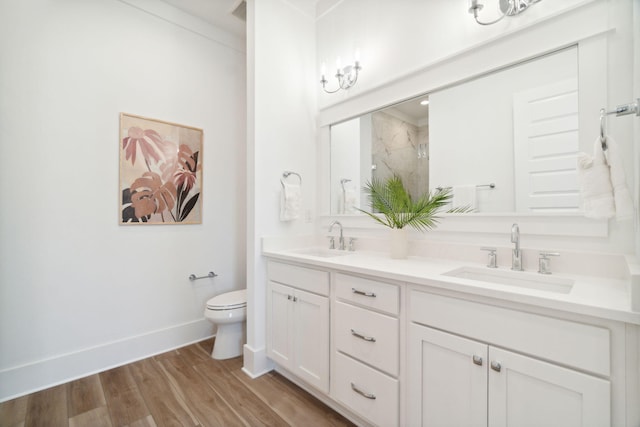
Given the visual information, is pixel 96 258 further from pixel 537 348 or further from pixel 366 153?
pixel 537 348

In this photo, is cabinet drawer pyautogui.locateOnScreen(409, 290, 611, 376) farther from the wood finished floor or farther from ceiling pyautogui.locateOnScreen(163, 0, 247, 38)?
ceiling pyautogui.locateOnScreen(163, 0, 247, 38)

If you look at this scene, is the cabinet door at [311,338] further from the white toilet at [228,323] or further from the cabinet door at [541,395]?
the cabinet door at [541,395]

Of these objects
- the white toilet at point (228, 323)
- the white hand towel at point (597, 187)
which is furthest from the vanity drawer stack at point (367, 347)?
the white toilet at point (228, 323)

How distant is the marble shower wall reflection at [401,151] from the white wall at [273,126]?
1.92ft

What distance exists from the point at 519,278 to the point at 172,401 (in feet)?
6.59

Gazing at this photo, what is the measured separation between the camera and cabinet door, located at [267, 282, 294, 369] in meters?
1.86

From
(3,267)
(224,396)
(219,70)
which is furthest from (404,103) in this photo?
(3,267)

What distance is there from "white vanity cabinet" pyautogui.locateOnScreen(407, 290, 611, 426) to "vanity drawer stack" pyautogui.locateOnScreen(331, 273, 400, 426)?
9 centimetres

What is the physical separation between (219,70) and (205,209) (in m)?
1.32

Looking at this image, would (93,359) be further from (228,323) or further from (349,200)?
(349,200)

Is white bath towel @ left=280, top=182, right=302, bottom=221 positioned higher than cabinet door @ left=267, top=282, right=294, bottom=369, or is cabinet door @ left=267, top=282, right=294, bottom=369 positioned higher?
white bath towel @ left=280, top=182, right=302, bottom=221

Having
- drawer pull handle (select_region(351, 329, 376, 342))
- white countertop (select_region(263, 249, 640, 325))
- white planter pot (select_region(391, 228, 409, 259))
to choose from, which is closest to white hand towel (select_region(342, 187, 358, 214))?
white planter pot (select_region(391, 228, 409, 259))

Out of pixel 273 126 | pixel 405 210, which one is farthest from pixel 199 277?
pixel 405 210

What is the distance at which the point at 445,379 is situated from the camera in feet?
3.71
